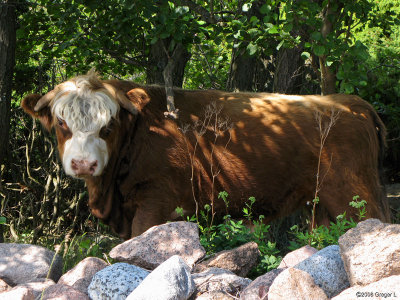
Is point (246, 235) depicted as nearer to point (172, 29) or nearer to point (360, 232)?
point (360, 232)

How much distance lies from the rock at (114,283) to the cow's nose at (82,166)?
1.88m

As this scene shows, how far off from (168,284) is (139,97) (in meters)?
3.15

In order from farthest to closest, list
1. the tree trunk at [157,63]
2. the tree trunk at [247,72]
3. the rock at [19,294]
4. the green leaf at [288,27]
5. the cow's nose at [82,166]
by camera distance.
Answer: the tree trunk at [247,72] → the tree trunk at [157,63] → the green leaf at [288,27] → the cow's nose at [82,166] → the rock at [19,294]

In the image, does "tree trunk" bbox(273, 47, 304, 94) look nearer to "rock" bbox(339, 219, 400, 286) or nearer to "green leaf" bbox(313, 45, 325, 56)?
"green leaf" bbox(313, 45, 325, 56)

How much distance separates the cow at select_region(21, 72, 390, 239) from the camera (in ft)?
19.7

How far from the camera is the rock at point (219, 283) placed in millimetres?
3508

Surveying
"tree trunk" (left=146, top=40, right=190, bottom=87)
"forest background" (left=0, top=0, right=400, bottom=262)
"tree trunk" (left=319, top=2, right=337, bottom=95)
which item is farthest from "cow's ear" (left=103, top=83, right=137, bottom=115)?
"tree trunk" (left=319, top=2, right=337, bottom=95)

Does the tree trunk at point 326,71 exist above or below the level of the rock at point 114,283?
above

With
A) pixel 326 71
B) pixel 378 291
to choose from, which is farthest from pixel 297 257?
pixel 326 71

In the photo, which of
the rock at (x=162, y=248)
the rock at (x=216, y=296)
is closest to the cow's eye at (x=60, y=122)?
the rock at (x=162, y=248)

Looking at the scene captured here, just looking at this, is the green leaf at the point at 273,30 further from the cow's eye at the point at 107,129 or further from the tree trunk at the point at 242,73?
the tree trunk at the point at 242,73

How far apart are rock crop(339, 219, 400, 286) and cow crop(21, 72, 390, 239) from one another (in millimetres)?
2375

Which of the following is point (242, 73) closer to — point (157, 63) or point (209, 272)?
point (157, 63)

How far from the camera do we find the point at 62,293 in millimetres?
3449
